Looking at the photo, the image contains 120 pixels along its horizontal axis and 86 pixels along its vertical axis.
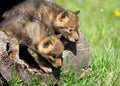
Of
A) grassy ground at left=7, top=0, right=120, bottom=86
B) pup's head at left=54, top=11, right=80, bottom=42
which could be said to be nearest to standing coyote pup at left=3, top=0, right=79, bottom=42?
pup's head at left=54, top=11, right=80, bottom=42

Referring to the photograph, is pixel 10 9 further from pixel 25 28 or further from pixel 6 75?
pixel 6 75

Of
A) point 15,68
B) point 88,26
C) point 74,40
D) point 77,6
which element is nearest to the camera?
point 15,68

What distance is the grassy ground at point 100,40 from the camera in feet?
20.9

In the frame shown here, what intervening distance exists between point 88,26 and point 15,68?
541cm

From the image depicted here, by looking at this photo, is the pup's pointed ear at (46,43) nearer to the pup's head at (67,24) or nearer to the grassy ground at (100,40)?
the grassy ground at (100,40)

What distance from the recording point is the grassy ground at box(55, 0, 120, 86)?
6367 millimetres

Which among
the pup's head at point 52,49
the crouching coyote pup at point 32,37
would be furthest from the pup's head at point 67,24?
the pup's head at point 52,49

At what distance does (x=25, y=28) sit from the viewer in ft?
20.8

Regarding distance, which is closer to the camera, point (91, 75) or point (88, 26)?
point (91, 75)

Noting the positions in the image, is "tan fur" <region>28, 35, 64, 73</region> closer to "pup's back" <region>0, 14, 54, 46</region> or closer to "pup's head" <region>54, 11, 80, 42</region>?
"pup's back" <region>0, 14, 54, 46</region>

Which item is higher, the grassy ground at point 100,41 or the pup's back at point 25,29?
the pup's back at point 25,29

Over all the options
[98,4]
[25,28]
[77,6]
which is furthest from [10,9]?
[98,4]

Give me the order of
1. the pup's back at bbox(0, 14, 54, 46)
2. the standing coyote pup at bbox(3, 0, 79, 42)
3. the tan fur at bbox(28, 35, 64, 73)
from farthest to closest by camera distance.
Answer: the standing coyote pup at bbox(3, 0, 79, 42) → the pup's back at bbox(0, 14, 54, 46) → the tan fur at bbox(28, 35, 64, 73)

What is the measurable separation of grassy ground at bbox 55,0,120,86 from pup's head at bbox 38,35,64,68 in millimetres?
314
